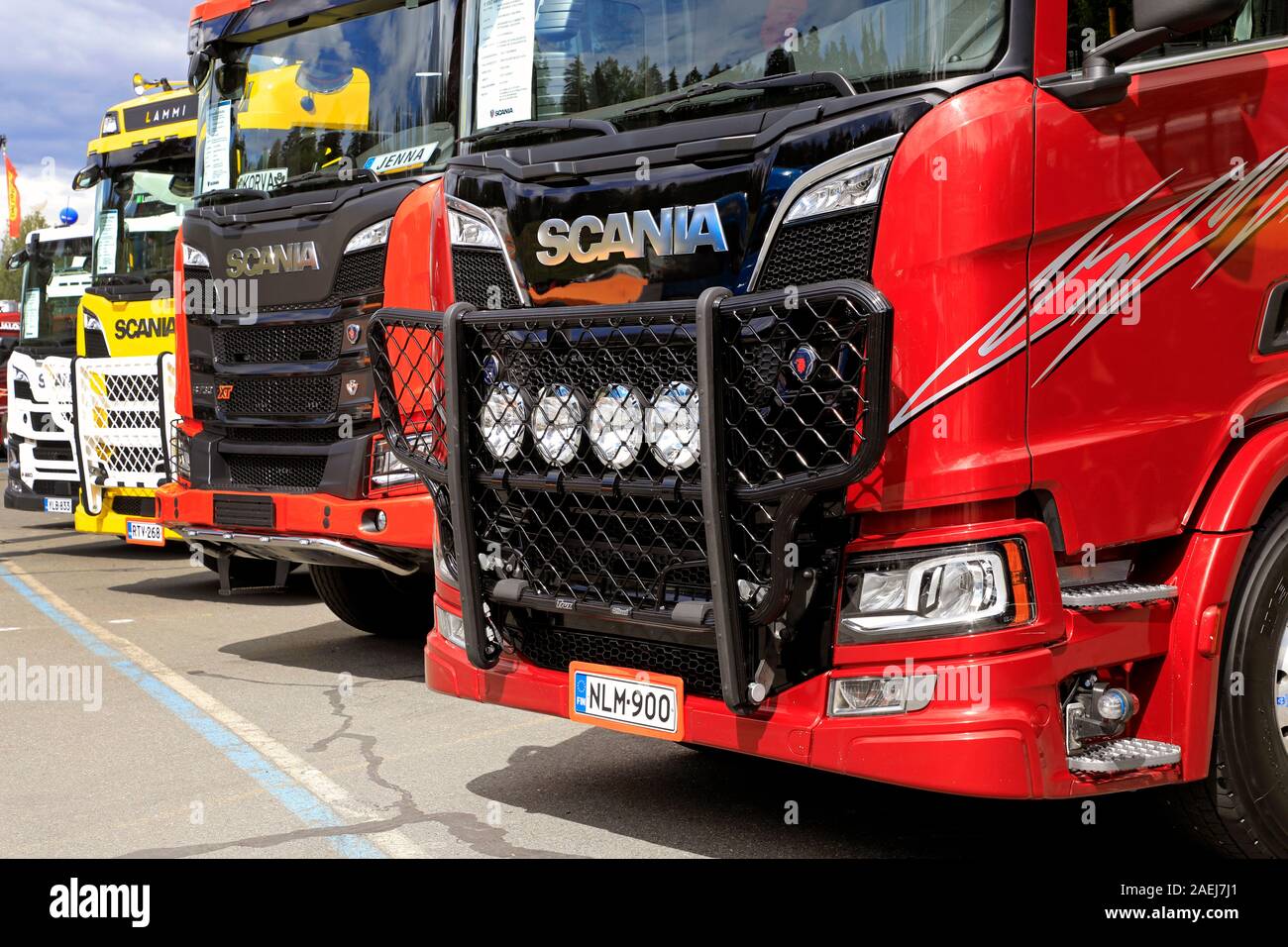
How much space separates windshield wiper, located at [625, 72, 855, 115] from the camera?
4055mm

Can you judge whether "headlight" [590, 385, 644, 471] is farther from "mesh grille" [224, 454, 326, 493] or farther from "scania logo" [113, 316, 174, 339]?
"scania logo" [113, 316, 174, 339]

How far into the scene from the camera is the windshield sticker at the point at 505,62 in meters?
5.27

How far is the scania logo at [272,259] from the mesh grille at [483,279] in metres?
2.68

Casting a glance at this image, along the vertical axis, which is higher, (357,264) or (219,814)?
(357,264)

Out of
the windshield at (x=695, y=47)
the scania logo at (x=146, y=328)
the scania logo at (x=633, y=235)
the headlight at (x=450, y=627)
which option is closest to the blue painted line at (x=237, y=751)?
the headlight at (x=450, y=627)

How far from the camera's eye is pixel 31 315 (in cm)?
1434

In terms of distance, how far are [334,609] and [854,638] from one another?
5258 millimetres

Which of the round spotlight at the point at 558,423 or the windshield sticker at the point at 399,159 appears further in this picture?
the windshield sticker at the point at 399,159

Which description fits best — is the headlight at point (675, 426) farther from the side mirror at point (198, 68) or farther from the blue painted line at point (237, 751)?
the side mirror at point (198, 68)

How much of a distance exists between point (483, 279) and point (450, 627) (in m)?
1.20

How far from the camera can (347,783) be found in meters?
5.45
